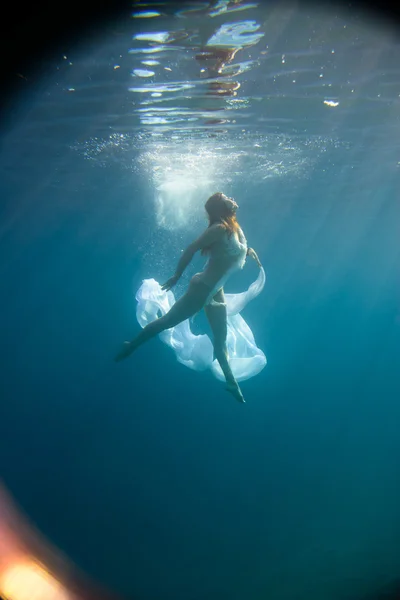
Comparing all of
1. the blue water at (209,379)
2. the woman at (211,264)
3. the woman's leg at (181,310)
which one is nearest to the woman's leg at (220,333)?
the woman at (211,264)

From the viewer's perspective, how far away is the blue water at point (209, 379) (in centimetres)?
812

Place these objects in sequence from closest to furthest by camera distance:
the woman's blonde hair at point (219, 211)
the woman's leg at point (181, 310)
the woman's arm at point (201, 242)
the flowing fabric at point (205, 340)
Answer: the woman's arm at point (201, 242) → the woman's blonde hair at point (219, 211) → the woman's leg at point (181, 310) → the flowing fabric at point (205, 340)

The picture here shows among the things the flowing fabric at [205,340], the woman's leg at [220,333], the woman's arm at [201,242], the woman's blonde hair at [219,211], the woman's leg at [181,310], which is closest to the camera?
the woman's arm at [201,242]

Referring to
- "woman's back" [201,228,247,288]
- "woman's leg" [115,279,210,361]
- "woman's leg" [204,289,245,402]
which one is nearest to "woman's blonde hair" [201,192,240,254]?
"woman's back" [201,228,247,288]

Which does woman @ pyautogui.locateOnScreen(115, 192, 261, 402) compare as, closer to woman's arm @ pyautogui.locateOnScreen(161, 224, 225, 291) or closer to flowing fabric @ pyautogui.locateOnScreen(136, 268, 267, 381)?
woman's arm @ pyautogui.locateOnScreen(161, 224, 225, 291)

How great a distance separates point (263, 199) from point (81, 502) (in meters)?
23.8

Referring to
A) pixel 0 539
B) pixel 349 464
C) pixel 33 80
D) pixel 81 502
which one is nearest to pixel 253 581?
pixel 81 502

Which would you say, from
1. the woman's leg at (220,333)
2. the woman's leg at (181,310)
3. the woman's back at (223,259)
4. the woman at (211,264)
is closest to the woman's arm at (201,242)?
the woman at (211,264)

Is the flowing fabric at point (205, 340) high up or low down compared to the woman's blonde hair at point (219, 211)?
down

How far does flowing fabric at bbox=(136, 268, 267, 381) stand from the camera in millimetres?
7461

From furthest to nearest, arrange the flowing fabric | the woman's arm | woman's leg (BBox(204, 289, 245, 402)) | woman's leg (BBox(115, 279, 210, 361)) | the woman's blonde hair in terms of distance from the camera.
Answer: the flowing fabric < woman's leg (BBox(204, 289, 245, 402)) < woman's leg (BBox(115, 279, 210, 361)) < the woman's blonde hair < the woman's arm

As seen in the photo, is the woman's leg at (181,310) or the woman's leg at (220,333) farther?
the woman's leg at (220,333)

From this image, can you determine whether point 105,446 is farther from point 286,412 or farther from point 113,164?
point 113,164

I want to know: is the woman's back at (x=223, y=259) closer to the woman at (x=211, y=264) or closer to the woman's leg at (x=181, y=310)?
the woman at (x=211, y=264)
